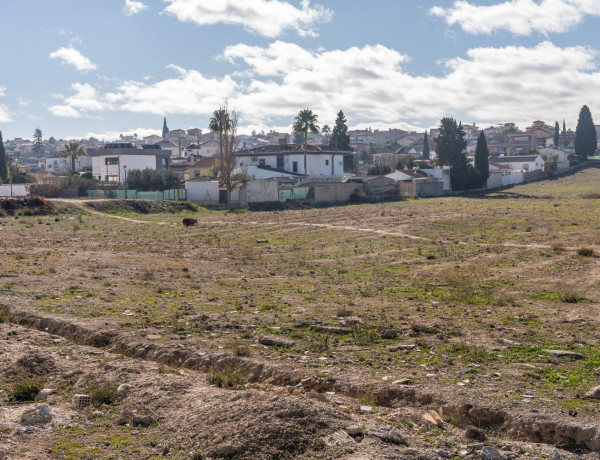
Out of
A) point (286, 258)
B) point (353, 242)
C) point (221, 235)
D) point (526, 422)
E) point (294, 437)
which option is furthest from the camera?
point (221, 235)

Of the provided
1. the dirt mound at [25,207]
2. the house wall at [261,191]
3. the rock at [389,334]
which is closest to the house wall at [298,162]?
the house wall at [261,191]

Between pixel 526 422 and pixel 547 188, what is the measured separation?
94.7 meters

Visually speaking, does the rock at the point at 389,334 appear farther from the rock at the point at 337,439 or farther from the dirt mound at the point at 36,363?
the dirt mound at the point at 36,363

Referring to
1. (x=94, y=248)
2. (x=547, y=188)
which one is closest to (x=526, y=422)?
(x=94, y=248)

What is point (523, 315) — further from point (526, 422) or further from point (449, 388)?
point (526, 422)

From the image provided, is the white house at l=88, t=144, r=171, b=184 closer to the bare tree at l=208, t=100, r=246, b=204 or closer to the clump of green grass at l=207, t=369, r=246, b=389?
the bare tree at l=208, t=100, r=246, b=204

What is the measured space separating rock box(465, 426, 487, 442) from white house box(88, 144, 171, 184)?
3472 inches

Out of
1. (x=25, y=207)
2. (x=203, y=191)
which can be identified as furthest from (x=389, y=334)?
(x=203, y=191)

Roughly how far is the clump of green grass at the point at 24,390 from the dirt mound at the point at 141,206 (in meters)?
48.6

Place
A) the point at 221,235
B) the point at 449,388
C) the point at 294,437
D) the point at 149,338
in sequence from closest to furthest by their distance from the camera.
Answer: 1. the point at 294,437
2. the point at 449,388
3. the point at 149,338
4. the point at 221,235

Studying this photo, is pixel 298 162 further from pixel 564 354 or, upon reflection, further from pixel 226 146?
pixel 564 354

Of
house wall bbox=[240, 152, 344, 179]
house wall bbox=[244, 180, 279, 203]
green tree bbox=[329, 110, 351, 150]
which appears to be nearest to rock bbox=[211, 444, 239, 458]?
house wall bbox=[244, 180, 279, 203]

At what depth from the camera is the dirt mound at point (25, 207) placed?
52.5 m

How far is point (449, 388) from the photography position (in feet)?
35.7
